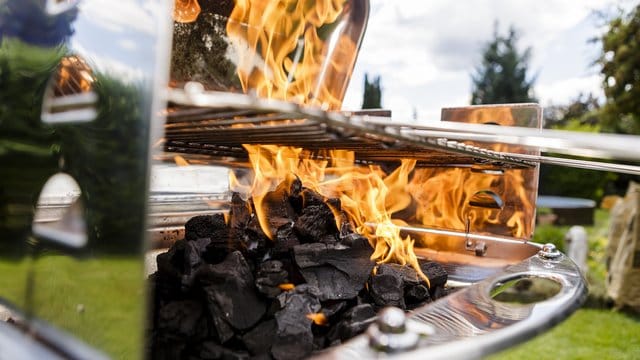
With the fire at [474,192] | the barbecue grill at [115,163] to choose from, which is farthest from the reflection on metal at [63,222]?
the fire at [474,192]

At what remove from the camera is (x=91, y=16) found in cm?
119

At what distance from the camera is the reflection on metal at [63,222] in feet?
3.82

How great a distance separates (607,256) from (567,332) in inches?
55.5

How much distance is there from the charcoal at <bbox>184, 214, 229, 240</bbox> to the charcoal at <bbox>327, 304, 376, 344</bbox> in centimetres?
60

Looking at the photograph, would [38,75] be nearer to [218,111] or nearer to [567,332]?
[218,111]

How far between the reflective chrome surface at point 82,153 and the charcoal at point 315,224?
847 mm

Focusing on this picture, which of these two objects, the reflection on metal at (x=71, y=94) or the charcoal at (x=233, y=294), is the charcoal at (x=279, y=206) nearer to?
the charcoal at (x=233, y=294)

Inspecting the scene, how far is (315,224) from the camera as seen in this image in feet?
6.20

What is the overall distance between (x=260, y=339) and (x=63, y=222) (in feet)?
2.07

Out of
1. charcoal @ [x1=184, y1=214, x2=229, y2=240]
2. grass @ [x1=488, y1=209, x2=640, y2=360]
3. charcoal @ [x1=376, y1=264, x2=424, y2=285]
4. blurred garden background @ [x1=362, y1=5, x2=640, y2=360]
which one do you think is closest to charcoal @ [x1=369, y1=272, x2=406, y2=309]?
charcoal @ [x1=376, y1=264, x2=424, y2=285]

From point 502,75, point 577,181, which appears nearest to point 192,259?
point 577,181

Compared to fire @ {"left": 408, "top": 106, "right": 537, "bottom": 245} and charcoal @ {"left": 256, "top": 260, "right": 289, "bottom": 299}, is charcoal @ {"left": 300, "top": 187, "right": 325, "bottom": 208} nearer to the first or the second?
charcoal @ {"left": 256, "top": 260, "right": 289, "bottom": 299}

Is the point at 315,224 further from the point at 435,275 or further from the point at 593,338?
the point at 593,338

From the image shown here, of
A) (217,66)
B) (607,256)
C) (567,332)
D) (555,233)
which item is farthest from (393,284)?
(555,233)
